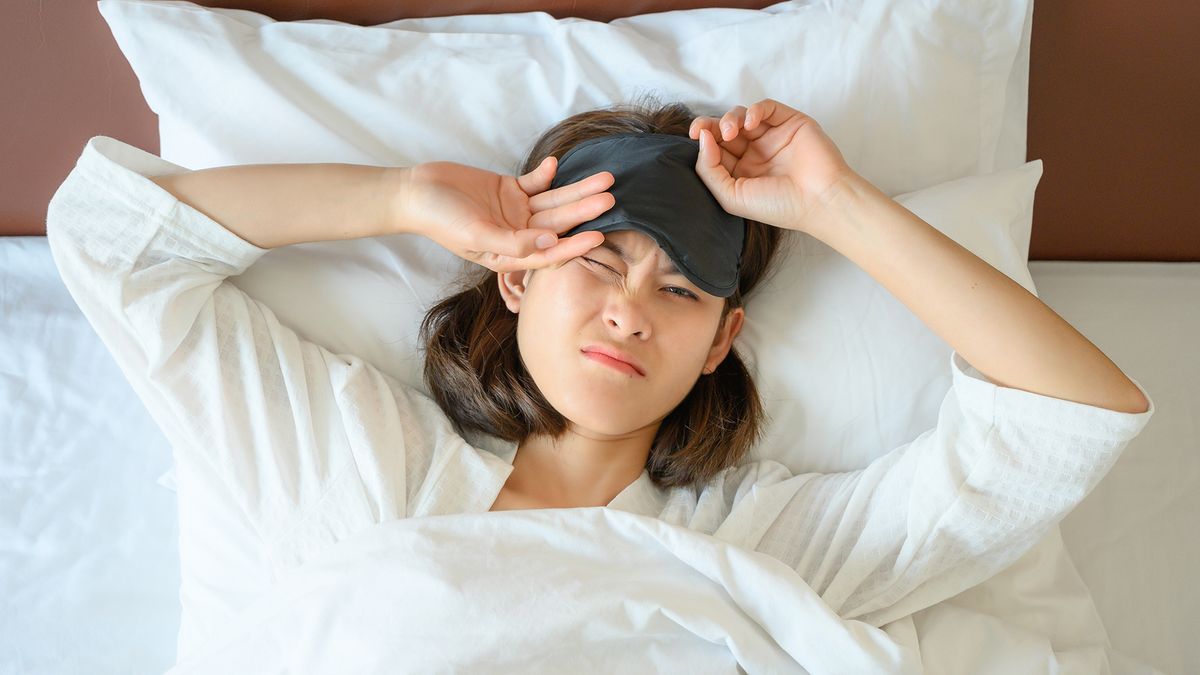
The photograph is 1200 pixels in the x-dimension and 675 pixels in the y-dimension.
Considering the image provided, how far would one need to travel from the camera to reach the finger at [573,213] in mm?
1091

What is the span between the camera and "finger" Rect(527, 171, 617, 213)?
1.11m

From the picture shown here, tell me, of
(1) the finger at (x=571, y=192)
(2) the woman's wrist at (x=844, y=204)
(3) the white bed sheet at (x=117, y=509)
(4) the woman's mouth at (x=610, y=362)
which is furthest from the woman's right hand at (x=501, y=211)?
(3) the white bed sheet at (x=117, y=509)

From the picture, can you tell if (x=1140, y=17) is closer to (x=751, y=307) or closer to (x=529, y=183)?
(x=751, y=307)

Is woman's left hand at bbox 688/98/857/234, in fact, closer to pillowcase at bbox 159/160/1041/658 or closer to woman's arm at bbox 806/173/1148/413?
woman's arm at bbox 806/173/1148/413

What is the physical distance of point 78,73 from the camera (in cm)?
140

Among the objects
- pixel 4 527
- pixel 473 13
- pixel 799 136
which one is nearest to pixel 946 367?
pixel 799 136

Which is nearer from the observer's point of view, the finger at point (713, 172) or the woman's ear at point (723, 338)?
the finger at point (713, 172)

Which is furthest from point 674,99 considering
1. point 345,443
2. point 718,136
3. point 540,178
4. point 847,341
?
point 345,443

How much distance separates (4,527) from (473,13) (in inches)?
36.2

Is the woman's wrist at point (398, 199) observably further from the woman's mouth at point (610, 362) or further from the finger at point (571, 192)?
the woman's mouth at point (610, 362)

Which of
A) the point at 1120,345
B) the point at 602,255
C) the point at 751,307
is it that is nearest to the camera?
the point at 602,255

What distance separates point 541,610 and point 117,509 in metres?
0.63

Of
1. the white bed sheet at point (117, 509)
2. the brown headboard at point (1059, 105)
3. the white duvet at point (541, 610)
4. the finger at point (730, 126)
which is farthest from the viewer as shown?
the brown headboard at point (1059, 105)

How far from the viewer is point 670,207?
1.12m
